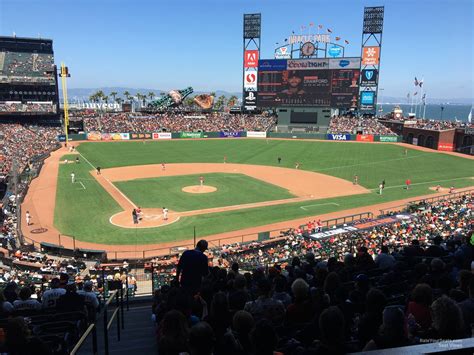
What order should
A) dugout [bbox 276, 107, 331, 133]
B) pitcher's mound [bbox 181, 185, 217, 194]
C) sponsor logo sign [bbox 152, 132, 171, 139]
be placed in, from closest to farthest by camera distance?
pitcher's mound [bbox 181, 185, 217, 194] < dugout [bbox 276, 107, 331, 133] < sponsor logo sign [bbox 152, 132, 171, 139]

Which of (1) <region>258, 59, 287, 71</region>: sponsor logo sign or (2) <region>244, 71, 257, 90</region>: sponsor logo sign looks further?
(2) <region>244, 71, 257, 90</region>: sponsor logo sign

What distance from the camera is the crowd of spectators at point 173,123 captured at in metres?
81.0

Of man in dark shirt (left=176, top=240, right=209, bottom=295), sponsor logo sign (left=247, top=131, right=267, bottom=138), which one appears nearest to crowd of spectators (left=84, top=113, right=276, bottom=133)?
sponsor logo sign (left=247, top=131, right=267, bottom=138)

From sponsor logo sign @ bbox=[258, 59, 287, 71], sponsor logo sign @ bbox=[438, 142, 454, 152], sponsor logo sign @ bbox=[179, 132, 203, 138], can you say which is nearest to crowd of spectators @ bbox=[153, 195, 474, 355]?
sponsor logo sign @ bbox=[438, 142, 454, 152]

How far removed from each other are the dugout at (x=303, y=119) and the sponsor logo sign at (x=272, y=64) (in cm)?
825

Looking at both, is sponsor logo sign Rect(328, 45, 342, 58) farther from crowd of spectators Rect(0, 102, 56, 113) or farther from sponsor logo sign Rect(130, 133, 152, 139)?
crowd of spectators Rect(0, 102, 56, 113)

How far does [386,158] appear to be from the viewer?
185 ft

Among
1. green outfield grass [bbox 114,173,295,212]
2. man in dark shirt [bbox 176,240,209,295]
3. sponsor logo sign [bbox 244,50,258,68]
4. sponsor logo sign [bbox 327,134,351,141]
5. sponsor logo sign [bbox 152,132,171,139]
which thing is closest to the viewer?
man in dark shirt [bbox 176,240,209,295]

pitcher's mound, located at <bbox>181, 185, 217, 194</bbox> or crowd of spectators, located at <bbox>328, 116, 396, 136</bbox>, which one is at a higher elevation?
crowd of spectators, located at <bbox>328, 116, 396, 136</bbox>

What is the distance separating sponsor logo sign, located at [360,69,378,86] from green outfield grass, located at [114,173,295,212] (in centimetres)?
4441

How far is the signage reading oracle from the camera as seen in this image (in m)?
75.2

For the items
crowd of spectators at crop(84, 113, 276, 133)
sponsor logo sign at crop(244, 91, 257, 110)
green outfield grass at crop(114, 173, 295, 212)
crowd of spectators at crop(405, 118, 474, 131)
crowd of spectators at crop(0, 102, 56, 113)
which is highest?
sponsor logo sign at crop(244, 91, 257, 110)

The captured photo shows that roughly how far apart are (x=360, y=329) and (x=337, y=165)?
157 feet

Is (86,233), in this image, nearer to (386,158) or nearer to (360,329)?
(360,329)
